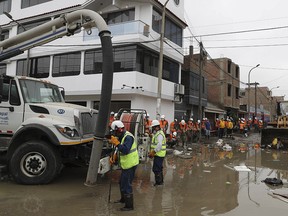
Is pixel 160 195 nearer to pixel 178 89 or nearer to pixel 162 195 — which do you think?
pixel 162 195

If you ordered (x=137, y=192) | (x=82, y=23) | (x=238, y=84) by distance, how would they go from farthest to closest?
Answer: (x=238, y=84) < (x=82, y=23) < (x=137, y=192)

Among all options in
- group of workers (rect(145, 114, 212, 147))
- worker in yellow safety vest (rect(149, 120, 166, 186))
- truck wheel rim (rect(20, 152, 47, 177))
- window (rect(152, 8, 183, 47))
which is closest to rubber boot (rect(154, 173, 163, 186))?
worker in yellow safety vest (rect(149, 120, 166, 186))

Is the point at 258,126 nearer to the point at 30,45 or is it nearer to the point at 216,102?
the point at 216,102

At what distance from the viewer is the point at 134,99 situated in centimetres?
1988

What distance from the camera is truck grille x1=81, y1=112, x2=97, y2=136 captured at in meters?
8.04

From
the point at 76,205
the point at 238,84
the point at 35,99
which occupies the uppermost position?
the point at 238,84

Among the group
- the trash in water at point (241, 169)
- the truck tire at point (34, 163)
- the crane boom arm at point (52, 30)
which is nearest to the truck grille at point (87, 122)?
the truck tire at point (34, 163)

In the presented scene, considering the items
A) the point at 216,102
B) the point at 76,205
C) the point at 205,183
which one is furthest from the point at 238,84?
the point at 76,205

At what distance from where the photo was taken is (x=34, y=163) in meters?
7.61

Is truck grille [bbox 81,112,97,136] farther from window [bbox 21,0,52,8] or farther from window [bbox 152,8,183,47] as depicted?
window [bbox 21,0,52,8]

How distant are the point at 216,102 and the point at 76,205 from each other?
36.1 m

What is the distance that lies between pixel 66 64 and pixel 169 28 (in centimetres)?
810

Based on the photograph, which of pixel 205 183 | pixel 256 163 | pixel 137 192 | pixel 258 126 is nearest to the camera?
pixel 137 192

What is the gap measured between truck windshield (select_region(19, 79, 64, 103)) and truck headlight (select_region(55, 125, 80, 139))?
1.40m
